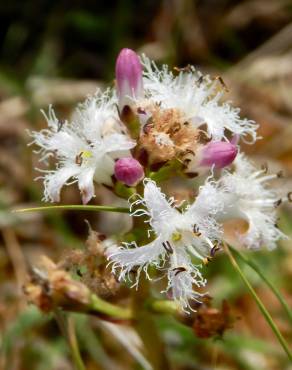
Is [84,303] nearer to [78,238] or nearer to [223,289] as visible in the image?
[223,289]

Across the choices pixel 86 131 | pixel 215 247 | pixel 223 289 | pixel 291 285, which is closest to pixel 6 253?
pixel 223 289

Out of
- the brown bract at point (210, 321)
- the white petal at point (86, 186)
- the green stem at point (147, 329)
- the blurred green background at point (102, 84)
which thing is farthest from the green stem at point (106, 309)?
the blurred green background at point (102, 84)

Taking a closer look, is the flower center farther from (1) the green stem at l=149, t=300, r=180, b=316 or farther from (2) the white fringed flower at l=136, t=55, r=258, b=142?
(1) the green stem at l=149, t=300, r=180, b=316

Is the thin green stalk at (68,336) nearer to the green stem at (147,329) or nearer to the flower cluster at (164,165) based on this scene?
the green stem at (147,329)

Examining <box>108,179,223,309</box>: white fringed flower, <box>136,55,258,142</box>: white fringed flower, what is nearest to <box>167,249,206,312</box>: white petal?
<box>108,179,223,309</box>: white fringed flower

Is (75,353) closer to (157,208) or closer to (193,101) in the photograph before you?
(157,208)

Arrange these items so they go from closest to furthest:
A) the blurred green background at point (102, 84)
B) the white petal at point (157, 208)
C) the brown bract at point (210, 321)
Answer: the white petal at point (157, 208)
the brown bract at point (210, 321)
the blurred green background at point (102, 84)
